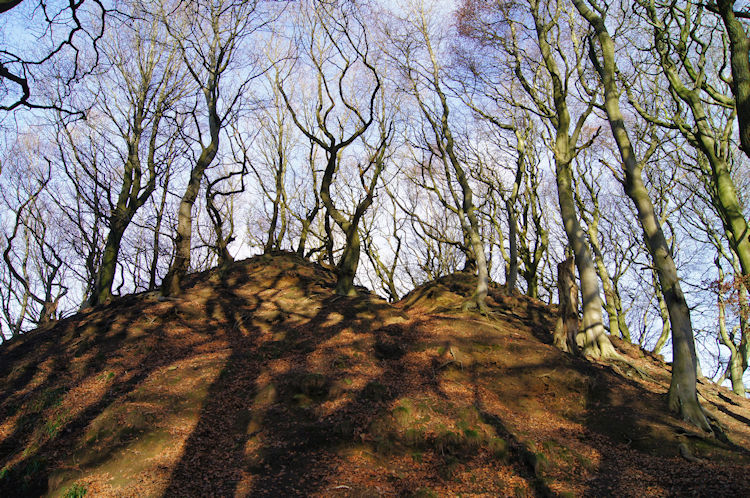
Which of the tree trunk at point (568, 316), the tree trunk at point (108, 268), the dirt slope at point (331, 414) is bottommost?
the dirt slope at point (331, 414)

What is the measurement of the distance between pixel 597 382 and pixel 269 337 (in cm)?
725

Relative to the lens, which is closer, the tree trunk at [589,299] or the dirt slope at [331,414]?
the dirt slope at [331,414]

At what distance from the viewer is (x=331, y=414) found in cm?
696

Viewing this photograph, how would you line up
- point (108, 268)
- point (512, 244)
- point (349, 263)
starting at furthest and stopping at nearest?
point (512, 244) < point (108, 268) < point (349, 263)

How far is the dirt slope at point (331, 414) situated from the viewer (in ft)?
17.9

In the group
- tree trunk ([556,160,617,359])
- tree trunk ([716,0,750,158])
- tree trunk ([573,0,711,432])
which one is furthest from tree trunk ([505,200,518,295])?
tree trunk ([716,0,750,158])

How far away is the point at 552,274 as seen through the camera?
2411 cm

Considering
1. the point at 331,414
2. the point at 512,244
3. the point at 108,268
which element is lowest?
the point at 331,414

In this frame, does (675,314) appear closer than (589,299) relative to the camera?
Yes

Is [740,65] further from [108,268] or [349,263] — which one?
[108,268]

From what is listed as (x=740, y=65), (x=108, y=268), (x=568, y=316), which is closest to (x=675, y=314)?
(x=568, y=316)

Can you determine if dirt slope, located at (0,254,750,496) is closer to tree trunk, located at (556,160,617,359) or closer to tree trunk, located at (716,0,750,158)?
tree trunk, located at (556,160,617,359)

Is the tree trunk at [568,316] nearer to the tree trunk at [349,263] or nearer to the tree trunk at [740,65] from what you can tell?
the tree trunk at [740,65]

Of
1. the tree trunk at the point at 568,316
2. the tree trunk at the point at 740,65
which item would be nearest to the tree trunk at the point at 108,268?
the tree trunk at the point at 568,316
